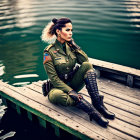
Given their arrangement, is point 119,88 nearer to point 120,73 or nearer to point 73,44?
point 120,73

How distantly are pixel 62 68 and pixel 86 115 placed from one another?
0.86m

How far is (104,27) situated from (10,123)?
652 centimetres

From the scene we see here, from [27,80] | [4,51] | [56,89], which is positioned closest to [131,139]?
[56,89]

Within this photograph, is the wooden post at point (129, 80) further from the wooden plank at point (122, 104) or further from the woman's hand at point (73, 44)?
the woman's hand at point (73, 44)

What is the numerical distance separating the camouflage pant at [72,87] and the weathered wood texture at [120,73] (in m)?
1.07

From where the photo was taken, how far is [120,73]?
4090mm

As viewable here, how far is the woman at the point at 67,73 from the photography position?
3047 millimetres

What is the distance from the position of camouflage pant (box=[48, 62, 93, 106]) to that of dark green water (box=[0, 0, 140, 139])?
2525 mm

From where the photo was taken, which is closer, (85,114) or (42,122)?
(85,114)

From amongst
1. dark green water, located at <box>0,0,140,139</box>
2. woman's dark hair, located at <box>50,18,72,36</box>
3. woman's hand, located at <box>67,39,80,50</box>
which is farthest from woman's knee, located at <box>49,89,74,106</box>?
dark green water, located at <box>0,0,140,139</box>

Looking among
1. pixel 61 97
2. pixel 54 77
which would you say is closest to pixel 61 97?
pixel 61 97

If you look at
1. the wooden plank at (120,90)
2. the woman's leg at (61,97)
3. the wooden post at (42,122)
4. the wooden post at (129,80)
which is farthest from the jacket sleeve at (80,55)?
the wooden post at (42,122)

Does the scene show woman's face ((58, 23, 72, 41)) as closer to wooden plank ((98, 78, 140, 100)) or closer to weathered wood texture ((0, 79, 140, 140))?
weathered wood texture ((0, 79, 140, 140))

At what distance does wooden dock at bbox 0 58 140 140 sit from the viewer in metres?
2.90
